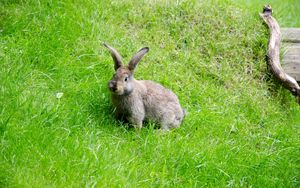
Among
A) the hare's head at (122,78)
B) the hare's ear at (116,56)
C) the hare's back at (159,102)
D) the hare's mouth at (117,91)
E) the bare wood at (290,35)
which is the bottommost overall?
the hare's back at (159,102)

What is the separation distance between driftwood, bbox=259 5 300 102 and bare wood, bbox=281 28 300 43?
0.22m

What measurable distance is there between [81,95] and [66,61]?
2.32 feet

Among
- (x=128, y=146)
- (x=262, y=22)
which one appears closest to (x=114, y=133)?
(x=128, y=146)

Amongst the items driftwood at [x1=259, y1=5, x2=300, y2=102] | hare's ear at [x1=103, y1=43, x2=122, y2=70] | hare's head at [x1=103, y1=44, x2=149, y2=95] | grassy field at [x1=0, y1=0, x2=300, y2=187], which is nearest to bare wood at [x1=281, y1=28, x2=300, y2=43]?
driftwood at [x1=259, y1=5, x2=300, y2=102]

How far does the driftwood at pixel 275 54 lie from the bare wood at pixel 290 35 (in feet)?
0.74

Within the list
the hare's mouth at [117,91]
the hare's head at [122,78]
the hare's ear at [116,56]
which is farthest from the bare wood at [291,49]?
the hare's mouth at [117,91]

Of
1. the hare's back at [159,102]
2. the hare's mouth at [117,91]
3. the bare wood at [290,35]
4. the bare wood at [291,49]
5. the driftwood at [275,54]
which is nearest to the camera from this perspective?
the hare's mouth at [117,91]

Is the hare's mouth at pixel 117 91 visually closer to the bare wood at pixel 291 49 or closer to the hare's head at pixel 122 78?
the hare's head at pixel 122 78

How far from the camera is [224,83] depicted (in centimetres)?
800

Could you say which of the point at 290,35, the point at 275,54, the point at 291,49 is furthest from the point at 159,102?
the point at 290,35

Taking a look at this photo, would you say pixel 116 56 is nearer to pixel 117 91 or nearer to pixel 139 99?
pixel 117 91

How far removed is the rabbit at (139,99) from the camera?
6125mm

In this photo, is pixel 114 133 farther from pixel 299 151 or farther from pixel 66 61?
pixel 299 151

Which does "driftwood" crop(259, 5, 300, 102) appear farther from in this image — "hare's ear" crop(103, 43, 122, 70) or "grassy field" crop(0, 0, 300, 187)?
"hare's ear" crop(103, 43, 122, 70)
